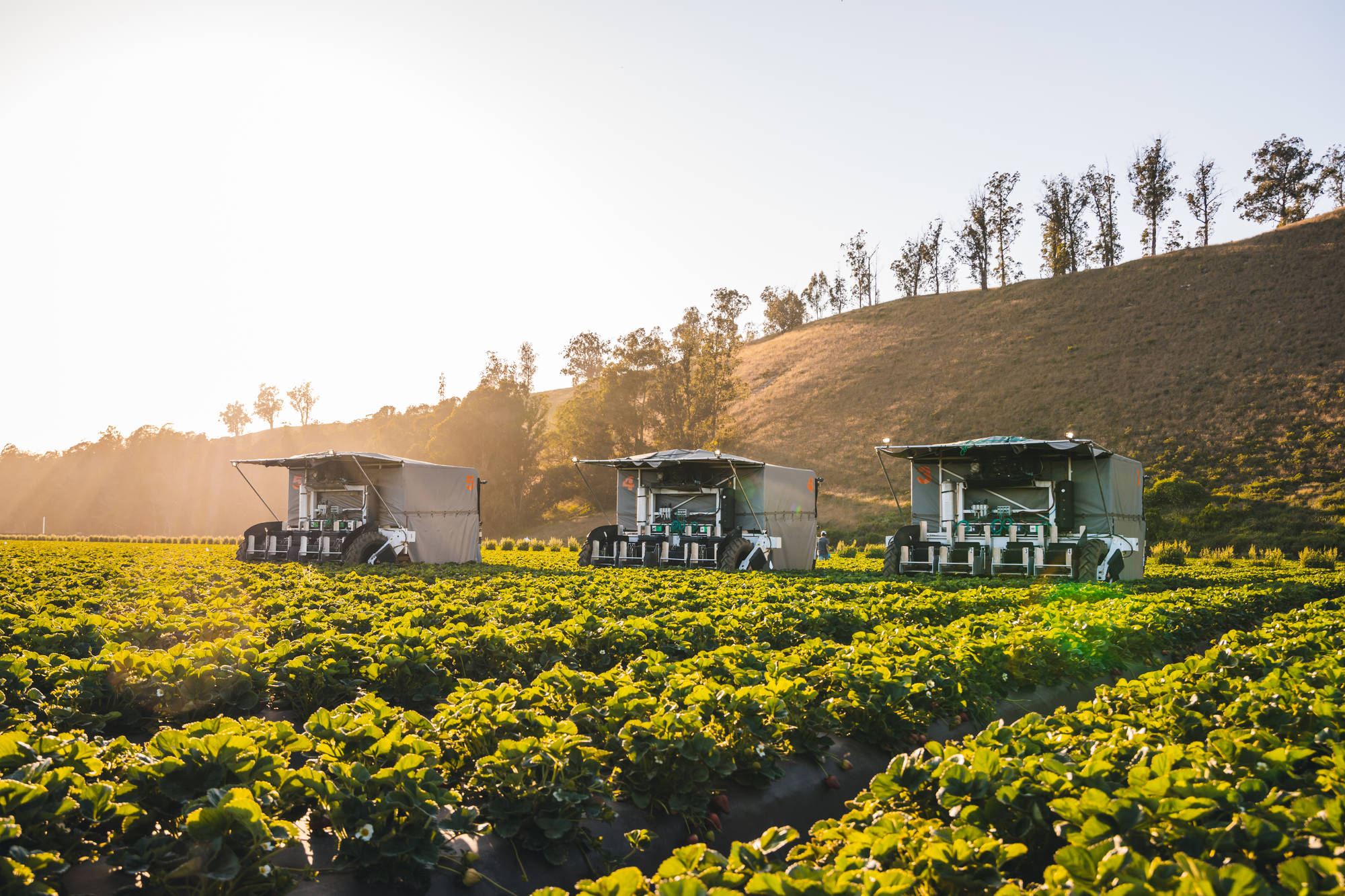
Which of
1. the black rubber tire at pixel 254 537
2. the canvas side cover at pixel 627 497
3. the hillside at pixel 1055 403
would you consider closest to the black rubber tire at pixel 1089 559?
the canvas side cover at pixel 627 497

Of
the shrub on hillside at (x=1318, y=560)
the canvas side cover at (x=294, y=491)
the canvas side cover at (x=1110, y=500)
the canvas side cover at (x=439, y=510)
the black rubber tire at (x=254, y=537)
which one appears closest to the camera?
the canvas side cover at (x=1110, y=500)

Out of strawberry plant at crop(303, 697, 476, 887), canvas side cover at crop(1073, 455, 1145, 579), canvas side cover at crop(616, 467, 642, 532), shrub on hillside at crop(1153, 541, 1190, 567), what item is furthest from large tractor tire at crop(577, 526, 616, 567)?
shrub on hillside at crop(1153, 541, 1190, 567)

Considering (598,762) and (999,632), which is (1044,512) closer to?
(999,632)

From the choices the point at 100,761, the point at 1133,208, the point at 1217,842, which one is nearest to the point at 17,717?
the point at 100,761

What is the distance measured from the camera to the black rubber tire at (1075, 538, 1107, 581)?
48.0ft

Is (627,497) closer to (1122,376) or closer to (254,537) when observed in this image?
(254,537)

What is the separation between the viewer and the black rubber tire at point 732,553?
1738 centimetres

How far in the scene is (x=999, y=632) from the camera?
7004 mm

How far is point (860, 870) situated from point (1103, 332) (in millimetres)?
70305

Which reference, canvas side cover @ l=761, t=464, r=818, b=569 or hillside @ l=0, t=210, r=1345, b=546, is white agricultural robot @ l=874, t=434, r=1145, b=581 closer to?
canvas side cover @ l=761, t=464, r=818, b=569

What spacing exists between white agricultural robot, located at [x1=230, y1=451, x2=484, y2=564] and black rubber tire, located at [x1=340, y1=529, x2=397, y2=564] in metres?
0.02

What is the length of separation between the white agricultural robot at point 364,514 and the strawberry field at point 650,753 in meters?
12.2

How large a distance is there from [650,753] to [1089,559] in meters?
13.8

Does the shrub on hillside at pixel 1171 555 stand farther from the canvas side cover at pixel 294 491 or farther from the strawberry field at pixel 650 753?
the canvas side cover at pixel 294 491
